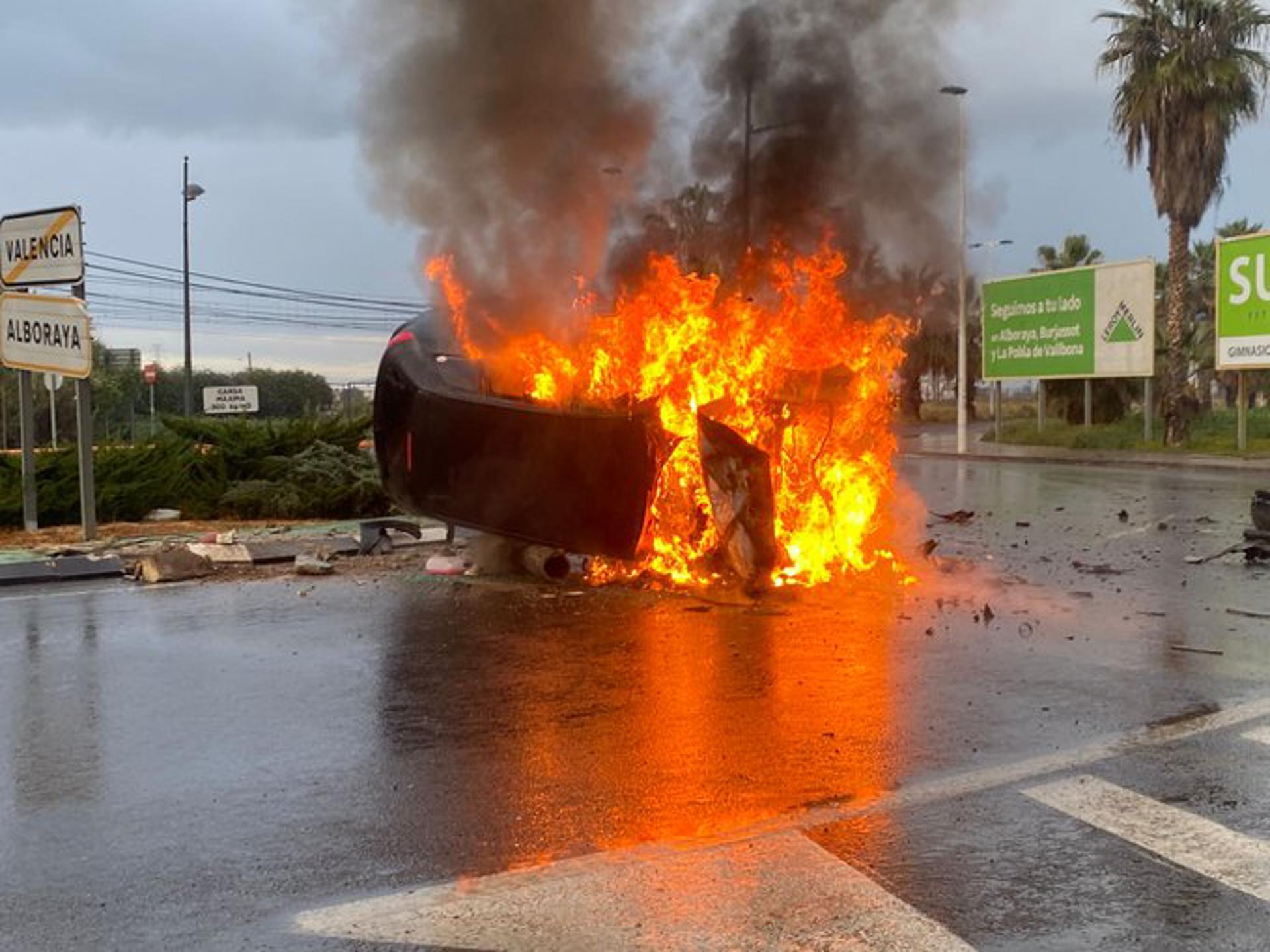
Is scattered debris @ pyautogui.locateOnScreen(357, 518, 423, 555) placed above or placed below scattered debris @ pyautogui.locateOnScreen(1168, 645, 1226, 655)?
above

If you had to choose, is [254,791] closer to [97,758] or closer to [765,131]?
[97,758]

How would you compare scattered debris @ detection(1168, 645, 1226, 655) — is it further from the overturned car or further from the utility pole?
the utility pole

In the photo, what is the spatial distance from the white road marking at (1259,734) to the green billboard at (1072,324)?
84.8 feet

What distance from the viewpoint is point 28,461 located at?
12.6m

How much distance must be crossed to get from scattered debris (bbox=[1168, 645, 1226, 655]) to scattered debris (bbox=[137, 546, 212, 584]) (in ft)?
24.7

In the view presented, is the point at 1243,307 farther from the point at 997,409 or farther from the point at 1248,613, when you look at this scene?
the point at 1248,613

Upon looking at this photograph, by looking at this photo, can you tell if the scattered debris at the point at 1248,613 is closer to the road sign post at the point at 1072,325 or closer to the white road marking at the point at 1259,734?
the white road marking at the point at 1259,734

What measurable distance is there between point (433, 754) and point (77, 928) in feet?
5.75

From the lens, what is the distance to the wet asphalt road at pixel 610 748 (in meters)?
3.42

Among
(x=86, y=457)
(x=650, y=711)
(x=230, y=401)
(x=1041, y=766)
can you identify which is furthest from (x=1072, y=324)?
(x=1041, y=766)

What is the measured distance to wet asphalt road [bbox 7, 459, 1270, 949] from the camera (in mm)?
3424

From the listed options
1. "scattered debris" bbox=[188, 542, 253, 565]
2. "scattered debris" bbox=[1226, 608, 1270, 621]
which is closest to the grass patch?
"scattered debris" bbox=[1226, 608, 1270, 621]

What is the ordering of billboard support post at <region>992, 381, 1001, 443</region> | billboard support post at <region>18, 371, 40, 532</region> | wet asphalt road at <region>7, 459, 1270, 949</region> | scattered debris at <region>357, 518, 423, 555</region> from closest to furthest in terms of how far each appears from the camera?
wet asphalt road at <region>7, 459, 1270, 949</region>
scattered debris at <region>357, 518, 423, 555</region>
billboard support post at <region>18, 371, 40, 532</region>
billboard support post at <region>992, 381, 1001, 443</region>

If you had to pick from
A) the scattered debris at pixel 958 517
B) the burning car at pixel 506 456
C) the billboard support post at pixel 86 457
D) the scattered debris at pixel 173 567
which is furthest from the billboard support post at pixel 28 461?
the scattered debris at pixel 958 517
